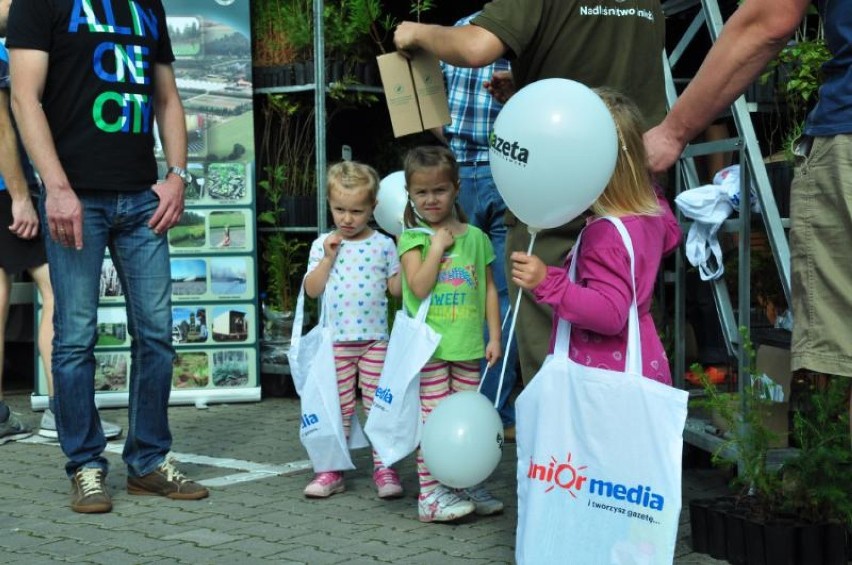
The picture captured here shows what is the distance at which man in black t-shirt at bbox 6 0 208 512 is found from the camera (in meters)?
4.69

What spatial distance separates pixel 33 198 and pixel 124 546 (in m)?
3.01

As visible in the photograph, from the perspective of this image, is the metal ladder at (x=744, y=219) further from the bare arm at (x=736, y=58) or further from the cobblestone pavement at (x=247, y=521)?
the bare arm at (x=736, y=58)

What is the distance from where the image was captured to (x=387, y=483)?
5.04 metres

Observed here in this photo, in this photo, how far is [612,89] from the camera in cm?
382

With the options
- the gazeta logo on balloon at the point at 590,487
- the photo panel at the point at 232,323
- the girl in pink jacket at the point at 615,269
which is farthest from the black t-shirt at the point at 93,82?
the photo panel at the point at 232,323

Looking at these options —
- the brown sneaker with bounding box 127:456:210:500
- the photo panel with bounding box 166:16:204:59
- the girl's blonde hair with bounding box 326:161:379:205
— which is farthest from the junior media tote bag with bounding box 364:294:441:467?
the photo panel with bounding box 166:16:204:59

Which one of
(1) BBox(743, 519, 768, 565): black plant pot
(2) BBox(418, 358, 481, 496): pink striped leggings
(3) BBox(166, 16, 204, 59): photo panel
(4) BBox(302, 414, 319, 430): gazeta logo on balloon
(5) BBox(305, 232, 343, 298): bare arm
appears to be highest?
(3) BBox(166, 16, 204, 59): photo panel

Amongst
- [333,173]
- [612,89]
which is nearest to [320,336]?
[333,173]

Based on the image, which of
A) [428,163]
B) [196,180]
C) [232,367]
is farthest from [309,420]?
[196,180]

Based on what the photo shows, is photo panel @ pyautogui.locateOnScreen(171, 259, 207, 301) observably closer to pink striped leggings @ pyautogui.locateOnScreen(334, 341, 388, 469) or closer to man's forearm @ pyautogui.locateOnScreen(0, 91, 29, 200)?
man's forearm @ pyautogui.locateOnScreen(0, 91, 29, 200)

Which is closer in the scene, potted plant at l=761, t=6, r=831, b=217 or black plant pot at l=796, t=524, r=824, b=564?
black plant pot at l=796, t=524, r=824, b=564

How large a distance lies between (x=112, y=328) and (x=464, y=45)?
161 inches

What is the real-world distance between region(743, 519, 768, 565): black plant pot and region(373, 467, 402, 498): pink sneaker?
1522mm

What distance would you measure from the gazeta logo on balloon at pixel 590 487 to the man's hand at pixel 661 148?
836 millimetres
